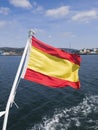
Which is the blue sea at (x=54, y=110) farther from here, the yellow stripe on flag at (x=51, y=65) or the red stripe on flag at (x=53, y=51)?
the red stripe on flag at (x=53, y=51)

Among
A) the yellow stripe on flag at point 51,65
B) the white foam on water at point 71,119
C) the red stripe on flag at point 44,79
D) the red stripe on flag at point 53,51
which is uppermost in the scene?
the red stripe on flag at point 53,51

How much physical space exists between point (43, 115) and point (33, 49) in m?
21.1

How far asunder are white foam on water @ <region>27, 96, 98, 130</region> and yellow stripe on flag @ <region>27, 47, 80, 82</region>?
14899mm

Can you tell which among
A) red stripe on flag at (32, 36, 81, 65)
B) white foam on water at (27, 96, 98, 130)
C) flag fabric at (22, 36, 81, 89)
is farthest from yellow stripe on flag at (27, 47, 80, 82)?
white foam on water at (27, 96, 98, 130)

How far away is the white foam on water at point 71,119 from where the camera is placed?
28344mm

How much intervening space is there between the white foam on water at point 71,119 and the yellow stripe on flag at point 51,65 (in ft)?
48.9

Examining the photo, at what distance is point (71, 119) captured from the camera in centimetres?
3073

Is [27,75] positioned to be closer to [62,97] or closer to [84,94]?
[62,97]

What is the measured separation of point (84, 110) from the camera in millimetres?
34875

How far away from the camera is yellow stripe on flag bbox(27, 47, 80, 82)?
13.2 m

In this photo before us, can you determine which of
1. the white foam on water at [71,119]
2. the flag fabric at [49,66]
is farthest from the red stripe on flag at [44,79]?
the white foam on water at [71,119]

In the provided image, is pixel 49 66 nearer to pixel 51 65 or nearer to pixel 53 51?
pixel 51 65

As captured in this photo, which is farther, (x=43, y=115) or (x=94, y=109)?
(x=94, y=109)

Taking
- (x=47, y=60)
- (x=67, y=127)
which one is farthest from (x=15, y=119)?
(x=47, y=60)
